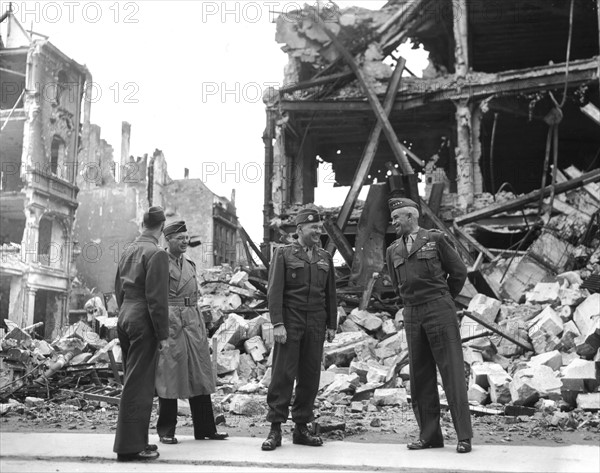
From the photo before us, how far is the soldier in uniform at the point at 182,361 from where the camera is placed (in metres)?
4.90

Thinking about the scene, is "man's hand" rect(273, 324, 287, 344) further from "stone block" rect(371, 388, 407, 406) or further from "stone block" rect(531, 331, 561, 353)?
"stone block" rect(531, 331, 561, 353)

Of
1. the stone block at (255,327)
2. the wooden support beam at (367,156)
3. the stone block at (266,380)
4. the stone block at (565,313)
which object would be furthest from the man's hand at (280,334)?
the wooden support beam at (367,156)

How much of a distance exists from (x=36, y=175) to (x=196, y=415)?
2534 cm

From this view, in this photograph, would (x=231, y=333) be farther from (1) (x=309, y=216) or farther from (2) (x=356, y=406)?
(1) (x=309, y=216)

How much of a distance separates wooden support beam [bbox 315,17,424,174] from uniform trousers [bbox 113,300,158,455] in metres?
11.9

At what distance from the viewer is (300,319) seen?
486 centimetres

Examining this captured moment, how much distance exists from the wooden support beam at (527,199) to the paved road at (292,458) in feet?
34.4

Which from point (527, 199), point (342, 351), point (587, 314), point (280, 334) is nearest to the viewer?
point (280, 334)

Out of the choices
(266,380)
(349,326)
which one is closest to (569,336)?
(349,326)

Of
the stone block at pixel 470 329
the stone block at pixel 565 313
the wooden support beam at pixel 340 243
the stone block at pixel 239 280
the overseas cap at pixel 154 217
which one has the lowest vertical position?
the stone block at pixel 470 329

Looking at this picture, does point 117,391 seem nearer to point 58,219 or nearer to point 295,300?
point 295,300

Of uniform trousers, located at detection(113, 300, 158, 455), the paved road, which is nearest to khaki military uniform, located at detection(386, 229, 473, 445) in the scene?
the paved road

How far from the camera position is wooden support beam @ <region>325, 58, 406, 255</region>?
50.1ft

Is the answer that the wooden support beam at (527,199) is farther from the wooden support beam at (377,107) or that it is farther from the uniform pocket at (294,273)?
the uniform pocket at (294,273)
